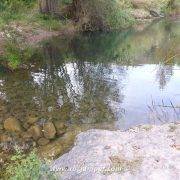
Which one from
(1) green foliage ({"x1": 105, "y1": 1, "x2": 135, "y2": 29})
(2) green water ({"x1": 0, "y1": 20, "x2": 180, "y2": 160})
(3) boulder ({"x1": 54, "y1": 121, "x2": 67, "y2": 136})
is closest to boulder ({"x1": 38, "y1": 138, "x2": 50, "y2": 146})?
(2) green water ({"x1": 0, "y1": 20, "x2": 180, "y2": 160})

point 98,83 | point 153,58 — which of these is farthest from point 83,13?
point 98,83

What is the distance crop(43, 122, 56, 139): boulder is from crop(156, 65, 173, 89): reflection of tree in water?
5866 millimetres

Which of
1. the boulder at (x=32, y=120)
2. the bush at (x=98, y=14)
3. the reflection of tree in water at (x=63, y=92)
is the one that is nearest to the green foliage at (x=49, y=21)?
the bush at (x=98, y=14)

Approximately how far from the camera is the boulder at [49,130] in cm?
1111

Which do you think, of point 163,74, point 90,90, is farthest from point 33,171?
point 163,74

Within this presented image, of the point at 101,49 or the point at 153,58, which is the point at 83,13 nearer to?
the point at 101,49

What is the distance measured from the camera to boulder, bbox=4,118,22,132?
37.6 ft

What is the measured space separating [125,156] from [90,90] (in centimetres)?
632

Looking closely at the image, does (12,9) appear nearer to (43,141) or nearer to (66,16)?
(66,16)

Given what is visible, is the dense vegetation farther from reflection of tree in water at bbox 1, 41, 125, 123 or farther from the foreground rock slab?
the foreground rock slab

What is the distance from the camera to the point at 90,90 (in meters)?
15.3

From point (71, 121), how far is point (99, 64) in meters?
8.19

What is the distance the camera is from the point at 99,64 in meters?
20.1

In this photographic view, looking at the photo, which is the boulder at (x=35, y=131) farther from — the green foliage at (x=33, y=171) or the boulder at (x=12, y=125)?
the green foliage at (x=33, y=171)
